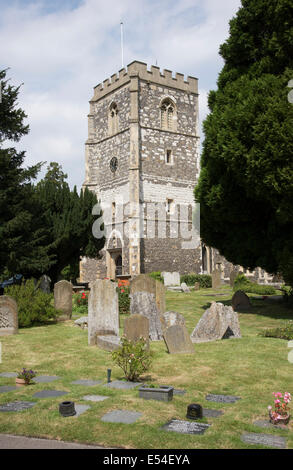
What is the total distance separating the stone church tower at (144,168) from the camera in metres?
28.0

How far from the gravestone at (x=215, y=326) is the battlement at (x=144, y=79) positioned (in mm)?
22554

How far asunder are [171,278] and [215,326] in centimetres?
1767

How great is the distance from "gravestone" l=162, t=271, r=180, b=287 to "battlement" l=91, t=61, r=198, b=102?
45.4ft

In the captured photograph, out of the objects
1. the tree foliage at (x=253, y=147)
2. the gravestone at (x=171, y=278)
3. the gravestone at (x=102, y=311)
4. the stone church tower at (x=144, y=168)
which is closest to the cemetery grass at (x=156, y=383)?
the gravestone at (x=102, y=311)

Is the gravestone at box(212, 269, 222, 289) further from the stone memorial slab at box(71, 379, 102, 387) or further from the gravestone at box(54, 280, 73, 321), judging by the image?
the stone memorial slab at box(71, 379, 102, 387)

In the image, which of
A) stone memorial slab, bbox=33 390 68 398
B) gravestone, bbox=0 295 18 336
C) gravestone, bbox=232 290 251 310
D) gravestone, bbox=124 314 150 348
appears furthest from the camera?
gravestone, bbox=232 290 251 310

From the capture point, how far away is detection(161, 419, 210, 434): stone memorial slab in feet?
13.8

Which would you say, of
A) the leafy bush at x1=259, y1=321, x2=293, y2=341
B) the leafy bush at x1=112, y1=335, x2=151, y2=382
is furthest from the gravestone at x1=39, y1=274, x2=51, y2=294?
the leafy bush at x1=112, y1=335, x2=151, y2=382

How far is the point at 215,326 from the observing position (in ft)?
31.6

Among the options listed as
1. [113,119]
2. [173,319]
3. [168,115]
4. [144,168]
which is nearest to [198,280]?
[144,168]

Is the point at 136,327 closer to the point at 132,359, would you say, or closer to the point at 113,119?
the point at 132,359

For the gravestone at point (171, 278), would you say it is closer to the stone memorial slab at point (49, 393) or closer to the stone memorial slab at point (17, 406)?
the stone memorial slab at point (49, 393)
